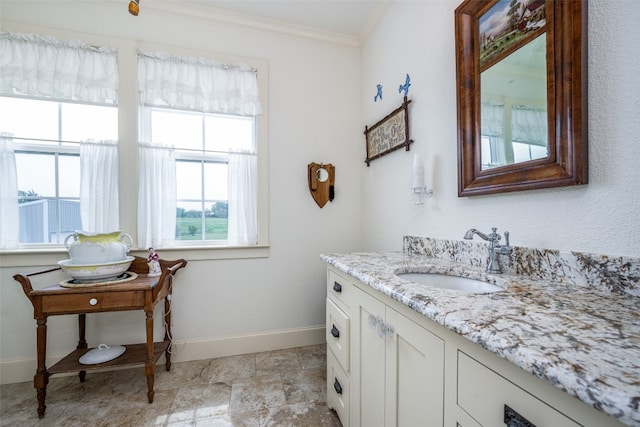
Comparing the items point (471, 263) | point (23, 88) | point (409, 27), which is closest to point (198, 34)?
point (23, 88)

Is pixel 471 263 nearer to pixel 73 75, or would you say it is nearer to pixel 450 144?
pixel 450 144

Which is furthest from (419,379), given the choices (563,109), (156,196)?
(156,196)

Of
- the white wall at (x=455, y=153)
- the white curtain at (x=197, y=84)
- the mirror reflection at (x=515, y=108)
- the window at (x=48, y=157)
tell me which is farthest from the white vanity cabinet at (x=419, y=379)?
the window at (x=48, y=157)

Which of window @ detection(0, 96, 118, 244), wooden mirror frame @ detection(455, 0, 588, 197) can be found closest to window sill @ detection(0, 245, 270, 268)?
window @ detection(0, 96, 118, 244)

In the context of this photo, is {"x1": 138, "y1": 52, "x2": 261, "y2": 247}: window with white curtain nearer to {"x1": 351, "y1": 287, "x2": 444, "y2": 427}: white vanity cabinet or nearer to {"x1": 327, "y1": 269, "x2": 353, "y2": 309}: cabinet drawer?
{"x1": 327, "y1": 269, "x2": 353, "y2": 309}: cabinet drawer

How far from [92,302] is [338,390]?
1.45 metres

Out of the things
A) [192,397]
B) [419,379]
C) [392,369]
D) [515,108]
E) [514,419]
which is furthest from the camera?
[192,397]

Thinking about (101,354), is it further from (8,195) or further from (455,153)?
(455,153)

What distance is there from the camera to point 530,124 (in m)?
0.93

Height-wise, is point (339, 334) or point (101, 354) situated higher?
point (339, 334)

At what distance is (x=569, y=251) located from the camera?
83 centimetres

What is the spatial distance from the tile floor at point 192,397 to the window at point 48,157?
39.0 inches

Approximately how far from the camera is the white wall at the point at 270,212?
5.76 feet

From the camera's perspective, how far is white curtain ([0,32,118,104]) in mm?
1688
